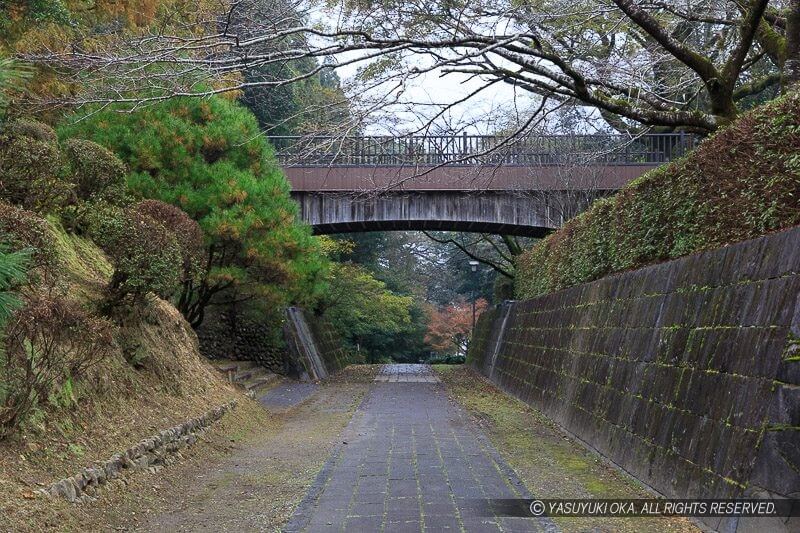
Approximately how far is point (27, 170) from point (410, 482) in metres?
5.46

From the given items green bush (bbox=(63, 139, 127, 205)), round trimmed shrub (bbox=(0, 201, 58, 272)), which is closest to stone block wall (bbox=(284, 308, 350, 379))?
green bush (bbox=(63, 139, 127, 205))

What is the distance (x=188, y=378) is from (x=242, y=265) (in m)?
5.06

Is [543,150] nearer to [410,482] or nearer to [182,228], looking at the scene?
[182,228]

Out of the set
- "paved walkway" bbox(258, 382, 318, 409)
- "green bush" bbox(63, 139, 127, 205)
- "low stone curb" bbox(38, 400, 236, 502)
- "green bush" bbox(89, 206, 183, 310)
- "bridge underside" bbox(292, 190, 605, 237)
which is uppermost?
"bridge underside" bbox(292, 190, 605, 237)

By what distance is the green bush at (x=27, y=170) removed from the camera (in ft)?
26.8

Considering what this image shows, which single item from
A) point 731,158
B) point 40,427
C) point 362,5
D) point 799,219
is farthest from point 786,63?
point 40,427

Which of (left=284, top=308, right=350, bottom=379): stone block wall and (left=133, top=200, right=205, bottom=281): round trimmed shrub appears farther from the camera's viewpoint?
(left=284, top=308, right=350, bottom=379): stone block wall

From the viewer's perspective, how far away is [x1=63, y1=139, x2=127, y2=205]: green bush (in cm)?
1016

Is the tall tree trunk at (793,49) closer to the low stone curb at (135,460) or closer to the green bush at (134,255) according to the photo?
the green bush at (134,255)

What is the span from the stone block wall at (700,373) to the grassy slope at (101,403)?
4410 mm

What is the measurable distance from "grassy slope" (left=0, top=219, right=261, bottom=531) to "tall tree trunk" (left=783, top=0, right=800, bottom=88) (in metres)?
7.65

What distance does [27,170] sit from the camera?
329 inches

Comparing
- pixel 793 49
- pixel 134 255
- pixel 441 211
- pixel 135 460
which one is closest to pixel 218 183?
pixel 134 255

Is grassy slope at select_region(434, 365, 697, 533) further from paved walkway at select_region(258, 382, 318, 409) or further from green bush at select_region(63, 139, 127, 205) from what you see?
green bush at select_region(63, 139, 127, 205)
